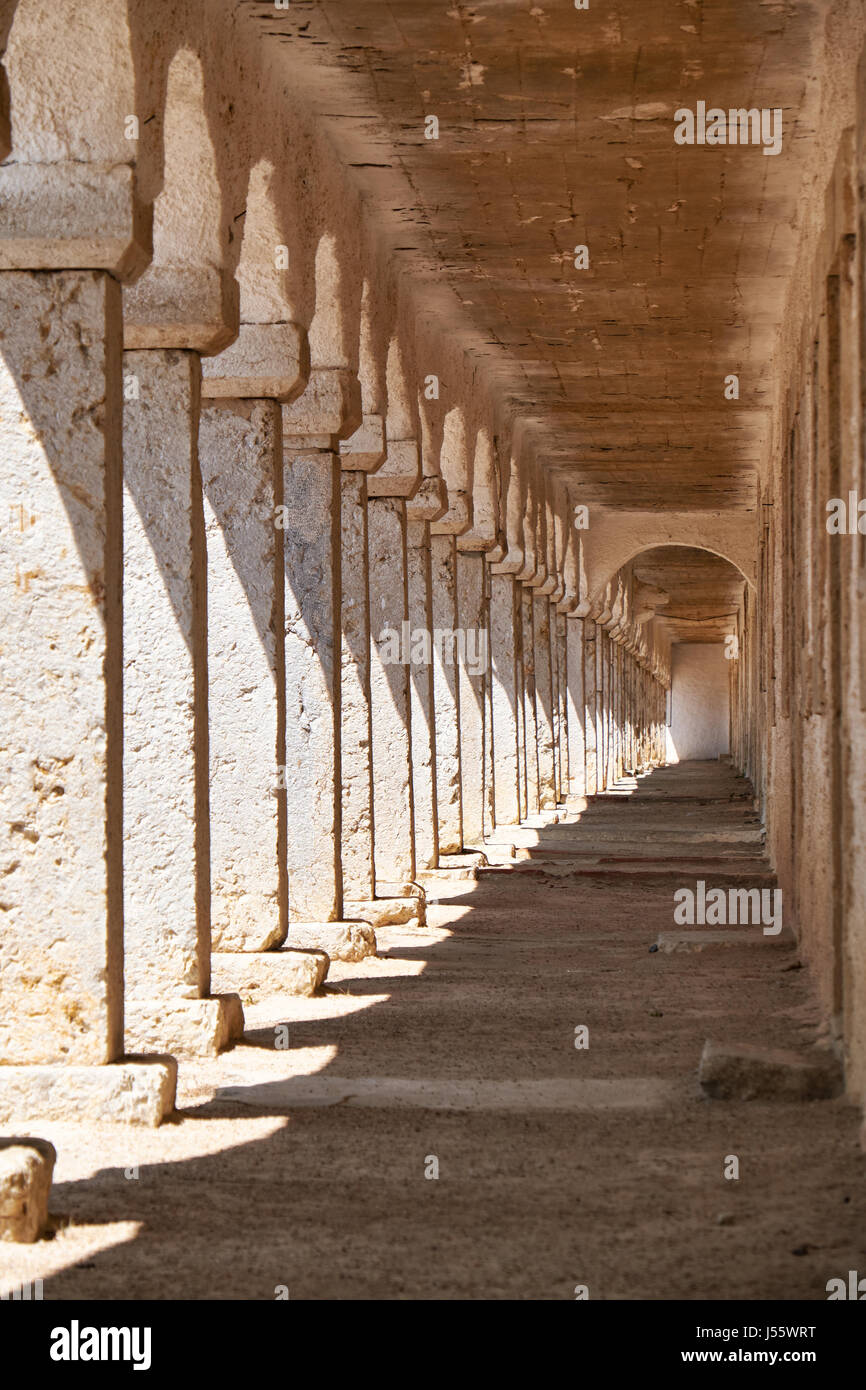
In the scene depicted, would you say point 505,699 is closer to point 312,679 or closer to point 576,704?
point 576,704

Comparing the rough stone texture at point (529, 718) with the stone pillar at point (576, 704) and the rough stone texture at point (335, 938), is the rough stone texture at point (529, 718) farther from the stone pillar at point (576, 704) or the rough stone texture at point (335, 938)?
the rough stone texture at point (335, 938)

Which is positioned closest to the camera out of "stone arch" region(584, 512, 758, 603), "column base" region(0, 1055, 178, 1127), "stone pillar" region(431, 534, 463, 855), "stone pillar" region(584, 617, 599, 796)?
"column base" region(0, 1055, 178, 1127)

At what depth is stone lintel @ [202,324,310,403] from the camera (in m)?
9.02

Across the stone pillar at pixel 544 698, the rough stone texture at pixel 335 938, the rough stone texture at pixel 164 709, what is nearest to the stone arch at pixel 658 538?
the stone pillar at pixel 544 698

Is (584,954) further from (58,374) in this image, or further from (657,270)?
(58,374)

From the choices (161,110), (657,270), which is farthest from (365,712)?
(161,110)

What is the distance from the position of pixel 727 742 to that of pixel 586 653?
100 ft

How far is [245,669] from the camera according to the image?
29.9ft

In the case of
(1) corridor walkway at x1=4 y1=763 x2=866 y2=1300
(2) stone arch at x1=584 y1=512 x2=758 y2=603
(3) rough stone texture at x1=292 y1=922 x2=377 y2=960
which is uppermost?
(2) stone arch at x1=584 y1=512 x2=758 y2=603

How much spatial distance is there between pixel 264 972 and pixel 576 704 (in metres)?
20.5

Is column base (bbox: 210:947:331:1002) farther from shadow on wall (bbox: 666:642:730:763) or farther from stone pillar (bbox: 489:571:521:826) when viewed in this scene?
shadow on wall (bbox: 666:642:730:763)

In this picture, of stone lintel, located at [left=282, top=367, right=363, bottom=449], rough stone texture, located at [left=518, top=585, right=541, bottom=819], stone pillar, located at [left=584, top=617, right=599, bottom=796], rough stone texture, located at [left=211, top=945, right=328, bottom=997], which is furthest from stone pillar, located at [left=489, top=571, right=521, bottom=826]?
rough stone texture, located at [left=211, top=945, right=328, bottom=997]

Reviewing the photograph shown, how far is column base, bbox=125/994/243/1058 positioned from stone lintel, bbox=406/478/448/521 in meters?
7.46
